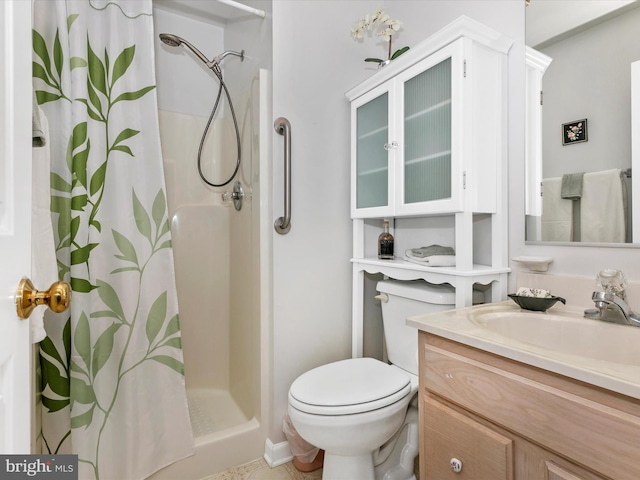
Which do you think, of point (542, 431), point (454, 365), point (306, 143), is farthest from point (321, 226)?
point (542, 431)

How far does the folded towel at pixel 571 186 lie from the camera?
1.10 m

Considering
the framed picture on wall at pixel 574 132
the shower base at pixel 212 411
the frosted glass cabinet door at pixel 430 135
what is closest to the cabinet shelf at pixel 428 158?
the frosted glass cabinet door at pixel 430 135

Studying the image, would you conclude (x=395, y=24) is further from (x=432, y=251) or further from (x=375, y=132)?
(x=432, y=251)

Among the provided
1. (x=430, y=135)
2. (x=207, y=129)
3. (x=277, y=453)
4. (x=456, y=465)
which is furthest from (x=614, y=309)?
(x=207, y=129)

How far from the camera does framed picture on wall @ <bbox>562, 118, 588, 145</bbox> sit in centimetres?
108

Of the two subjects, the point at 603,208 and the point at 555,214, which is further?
the point at 555,214

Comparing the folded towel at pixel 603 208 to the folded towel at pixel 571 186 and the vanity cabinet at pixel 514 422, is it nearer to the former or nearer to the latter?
the folded towel at pixel 571 186

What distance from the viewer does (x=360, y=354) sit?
1.72 metres

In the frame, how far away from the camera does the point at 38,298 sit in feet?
1.71

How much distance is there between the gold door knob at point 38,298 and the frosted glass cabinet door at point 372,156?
1219 millimetres

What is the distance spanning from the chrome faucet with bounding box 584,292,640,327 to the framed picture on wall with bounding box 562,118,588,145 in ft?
1.62

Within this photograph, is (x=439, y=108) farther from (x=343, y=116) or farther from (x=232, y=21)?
(x=232, y=21)

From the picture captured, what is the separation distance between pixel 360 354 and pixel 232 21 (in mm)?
2036

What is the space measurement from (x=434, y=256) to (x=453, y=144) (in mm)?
420
